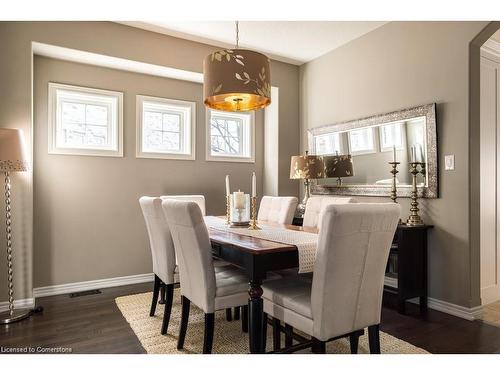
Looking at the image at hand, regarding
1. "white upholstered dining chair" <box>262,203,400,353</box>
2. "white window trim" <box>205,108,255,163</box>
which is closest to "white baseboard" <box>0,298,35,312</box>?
"white window trim" <box>205,108,255,163</box>

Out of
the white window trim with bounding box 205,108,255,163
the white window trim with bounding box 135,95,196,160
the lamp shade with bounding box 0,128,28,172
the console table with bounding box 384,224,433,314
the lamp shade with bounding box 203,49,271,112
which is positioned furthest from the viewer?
the white window trim with bounding box 205,108,255,163

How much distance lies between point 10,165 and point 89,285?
150 cm

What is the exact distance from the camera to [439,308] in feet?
9.82

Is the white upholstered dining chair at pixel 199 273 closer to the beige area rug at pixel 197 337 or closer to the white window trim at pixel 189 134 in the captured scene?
the beige area rug at pixel 197 337

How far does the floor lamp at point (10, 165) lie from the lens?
270 centimetres

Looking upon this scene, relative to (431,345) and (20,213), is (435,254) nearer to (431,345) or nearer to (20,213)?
(431,345)

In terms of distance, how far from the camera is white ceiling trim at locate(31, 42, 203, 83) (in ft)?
10.8

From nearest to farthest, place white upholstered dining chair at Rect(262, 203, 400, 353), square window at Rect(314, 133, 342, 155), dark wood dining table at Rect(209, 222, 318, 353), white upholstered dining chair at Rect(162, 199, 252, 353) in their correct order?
white upholstered dining chair at Rect(262, 203, 400, 353), dark wood dining table at Rect(209, 222, 318, 353), white upholstered dining chair at Rect(162, 199, 252, 353), square window at Rect(314, 133, 342, 155)

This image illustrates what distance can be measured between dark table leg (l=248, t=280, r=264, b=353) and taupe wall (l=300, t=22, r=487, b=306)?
1.91m

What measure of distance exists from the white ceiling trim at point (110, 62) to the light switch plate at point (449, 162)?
8.72 ft

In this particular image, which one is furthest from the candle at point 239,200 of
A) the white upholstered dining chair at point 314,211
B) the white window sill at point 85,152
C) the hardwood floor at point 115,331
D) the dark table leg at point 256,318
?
the white window sill at point 85,152

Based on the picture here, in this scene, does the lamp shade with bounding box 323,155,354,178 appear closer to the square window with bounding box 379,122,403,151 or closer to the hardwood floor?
the square window with bounding box 379,122,403,151

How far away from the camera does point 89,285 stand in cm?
362

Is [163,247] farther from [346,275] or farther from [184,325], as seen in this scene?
[346,275]
